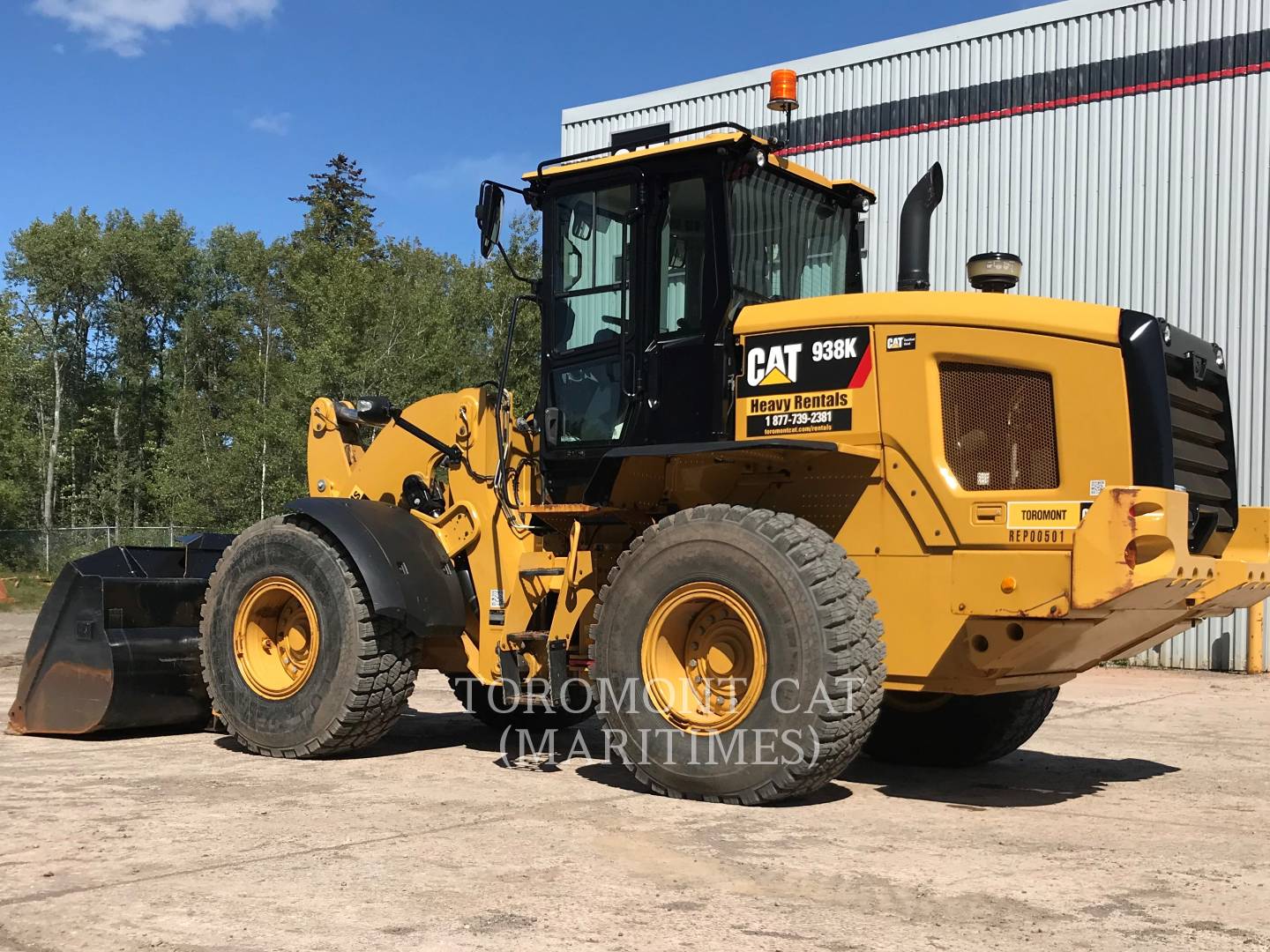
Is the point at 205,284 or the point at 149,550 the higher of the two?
the point at 205,284

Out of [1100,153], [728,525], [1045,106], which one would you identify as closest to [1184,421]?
[728,525]

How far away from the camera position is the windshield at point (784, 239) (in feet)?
23.5

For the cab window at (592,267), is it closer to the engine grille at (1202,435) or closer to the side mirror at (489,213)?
the side mirror at (489,213)

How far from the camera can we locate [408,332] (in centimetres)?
3650

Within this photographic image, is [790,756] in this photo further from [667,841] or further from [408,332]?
[408,332]

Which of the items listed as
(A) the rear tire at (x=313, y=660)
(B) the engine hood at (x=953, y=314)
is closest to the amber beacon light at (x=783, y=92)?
(B) the engine hood at (x=953, y=314)

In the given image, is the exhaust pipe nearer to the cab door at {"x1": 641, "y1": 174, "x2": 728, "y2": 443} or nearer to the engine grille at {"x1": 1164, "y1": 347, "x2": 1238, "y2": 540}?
the cab door at {"x1": 641, "y1": 174, "x2": 728, "y2": 443}

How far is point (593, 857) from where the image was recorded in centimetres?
518

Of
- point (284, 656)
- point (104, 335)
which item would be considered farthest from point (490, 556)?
point (104, 335)

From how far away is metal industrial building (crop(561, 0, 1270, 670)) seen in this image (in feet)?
52.6

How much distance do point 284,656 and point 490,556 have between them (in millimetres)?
1403

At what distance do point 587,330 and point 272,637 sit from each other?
8.86ft

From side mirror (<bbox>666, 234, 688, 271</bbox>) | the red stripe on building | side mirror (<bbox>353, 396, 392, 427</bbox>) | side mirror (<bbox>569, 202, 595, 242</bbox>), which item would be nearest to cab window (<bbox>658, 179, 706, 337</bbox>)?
side mirror (<bbox>666, 234, 688, 271</bbox>)

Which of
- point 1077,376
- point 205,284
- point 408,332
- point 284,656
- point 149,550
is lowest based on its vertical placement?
point 284,656
